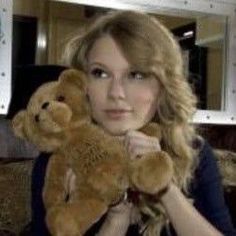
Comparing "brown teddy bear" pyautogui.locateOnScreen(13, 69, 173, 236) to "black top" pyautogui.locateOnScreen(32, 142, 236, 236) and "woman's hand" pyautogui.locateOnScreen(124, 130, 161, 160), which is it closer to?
"woman's hand" pyautogui.locateOnScreen(124, 130, 161, 160)

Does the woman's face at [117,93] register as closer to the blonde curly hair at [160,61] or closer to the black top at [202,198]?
the blonde curly hair at [160,61]

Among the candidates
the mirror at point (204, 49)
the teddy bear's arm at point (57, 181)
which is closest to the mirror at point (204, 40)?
the mirror at point (204, 49)

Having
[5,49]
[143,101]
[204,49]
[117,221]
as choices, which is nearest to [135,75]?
[143,101]

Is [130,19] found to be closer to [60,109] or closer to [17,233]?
[60,109]

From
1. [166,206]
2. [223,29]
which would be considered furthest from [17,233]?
[223,29]

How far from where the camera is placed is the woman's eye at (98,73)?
82cm

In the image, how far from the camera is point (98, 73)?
825 millimetres

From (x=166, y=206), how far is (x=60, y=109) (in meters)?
0.27

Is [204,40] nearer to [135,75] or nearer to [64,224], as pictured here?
[135,75]

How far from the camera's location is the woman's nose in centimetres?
78

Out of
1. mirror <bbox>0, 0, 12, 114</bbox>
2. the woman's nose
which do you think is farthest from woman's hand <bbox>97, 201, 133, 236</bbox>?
mirror <bbox>0, 0, 12, 114</bbox>

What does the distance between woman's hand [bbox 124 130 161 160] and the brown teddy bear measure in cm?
1

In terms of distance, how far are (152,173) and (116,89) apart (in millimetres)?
168

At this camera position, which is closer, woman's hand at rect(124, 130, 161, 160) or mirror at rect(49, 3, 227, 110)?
woman's hand at rect(124, 130, 161, 160)
